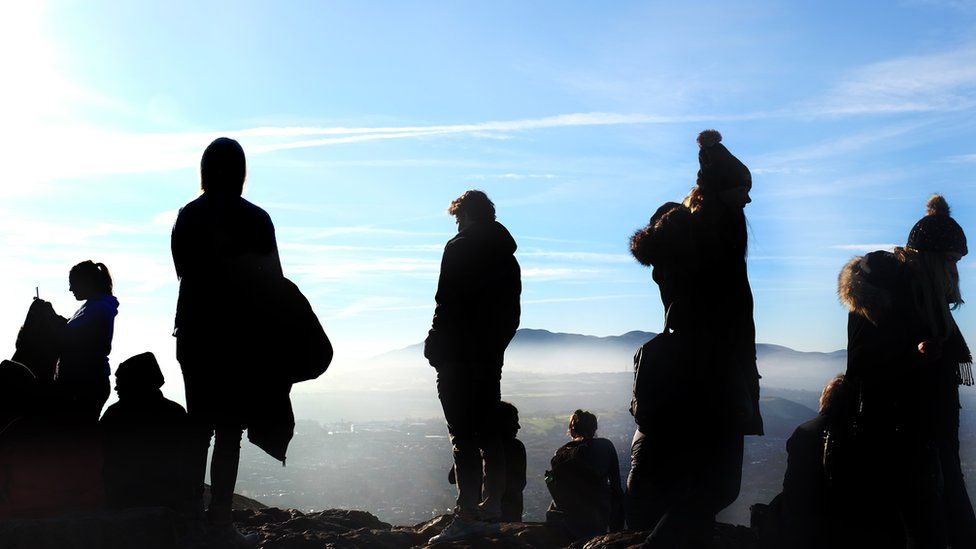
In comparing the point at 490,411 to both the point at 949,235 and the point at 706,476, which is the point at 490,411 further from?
the point at 949,235

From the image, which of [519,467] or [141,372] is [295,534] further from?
[519,467]

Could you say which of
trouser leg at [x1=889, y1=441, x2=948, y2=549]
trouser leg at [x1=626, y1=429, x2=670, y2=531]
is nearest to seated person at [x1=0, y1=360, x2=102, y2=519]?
trouser leg at [x1=626, y1=429, x2=670, y2=531]

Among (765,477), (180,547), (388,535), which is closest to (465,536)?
(388,535)

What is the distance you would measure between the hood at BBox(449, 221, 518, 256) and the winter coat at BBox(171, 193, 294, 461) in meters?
1.84

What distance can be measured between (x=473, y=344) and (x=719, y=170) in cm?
278

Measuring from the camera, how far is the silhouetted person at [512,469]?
25.0 ft

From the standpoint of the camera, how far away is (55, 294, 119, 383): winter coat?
22.8ft

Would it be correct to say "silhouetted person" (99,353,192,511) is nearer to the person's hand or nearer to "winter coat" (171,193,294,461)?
"winter coat" (171,193,294,461)

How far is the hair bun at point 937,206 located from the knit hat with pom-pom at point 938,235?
0.03 feet

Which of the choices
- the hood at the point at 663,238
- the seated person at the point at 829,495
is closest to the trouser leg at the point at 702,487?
the hood at the point at 663,238

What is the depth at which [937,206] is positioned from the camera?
554cm

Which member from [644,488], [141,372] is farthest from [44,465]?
[644,488]

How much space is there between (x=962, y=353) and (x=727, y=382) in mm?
1960

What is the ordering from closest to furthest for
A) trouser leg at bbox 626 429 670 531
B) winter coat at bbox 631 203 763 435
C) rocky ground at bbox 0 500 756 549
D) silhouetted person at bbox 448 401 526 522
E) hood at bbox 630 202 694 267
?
winter coat at bbox 631 203 763 435 → hood at bbox 630 202 694 267 → trouser leg at bbox 626 429 670 531 → rocky ground at bbox 0 500 756 549 → silhouetted person at bbox 448 401 526 522
